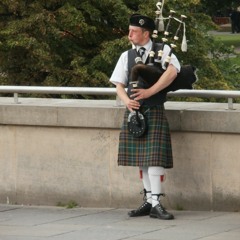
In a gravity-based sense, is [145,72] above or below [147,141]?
above

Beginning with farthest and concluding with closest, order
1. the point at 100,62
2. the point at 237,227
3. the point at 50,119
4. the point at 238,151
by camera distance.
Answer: the point at 100,62, the point at 50,119, the point at 238,151, the point at 237,227

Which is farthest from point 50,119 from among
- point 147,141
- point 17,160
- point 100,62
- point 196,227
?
point 100,62

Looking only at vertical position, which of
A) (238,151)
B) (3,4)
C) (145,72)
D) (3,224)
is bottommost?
(3,224)

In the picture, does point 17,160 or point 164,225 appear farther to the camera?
point 17,160

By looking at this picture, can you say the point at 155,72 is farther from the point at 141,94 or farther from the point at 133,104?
the point at 133,104

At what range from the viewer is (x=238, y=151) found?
10.0 m

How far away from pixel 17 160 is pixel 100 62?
30.7 ft

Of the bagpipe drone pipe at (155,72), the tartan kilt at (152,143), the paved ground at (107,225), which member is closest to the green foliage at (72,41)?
the paved ground at (107,225)

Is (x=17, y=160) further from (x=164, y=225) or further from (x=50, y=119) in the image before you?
(x=164, y=225)

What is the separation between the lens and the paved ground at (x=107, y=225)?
9.08m

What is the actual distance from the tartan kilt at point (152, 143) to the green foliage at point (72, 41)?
965 cm

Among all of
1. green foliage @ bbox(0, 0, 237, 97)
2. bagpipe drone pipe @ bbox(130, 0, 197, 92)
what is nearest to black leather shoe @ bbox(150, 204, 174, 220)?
bagpipe drone pipe @ bbox(130, 0, 197, 92)

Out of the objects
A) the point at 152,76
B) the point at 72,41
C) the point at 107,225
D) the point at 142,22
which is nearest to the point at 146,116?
the point at 152,76

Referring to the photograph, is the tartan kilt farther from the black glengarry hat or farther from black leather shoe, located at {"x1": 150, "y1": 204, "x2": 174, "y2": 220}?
the black glengarry hat
